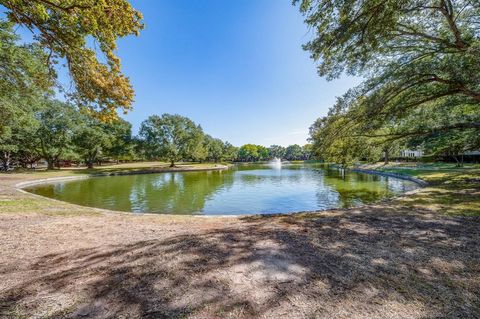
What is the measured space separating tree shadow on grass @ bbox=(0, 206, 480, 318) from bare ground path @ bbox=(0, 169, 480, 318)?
14mm

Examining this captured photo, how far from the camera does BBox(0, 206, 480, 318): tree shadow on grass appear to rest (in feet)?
7.11

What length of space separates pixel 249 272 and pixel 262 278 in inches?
8.7

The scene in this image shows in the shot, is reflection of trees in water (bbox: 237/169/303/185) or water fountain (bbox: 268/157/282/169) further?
water fountain (bbox: 268/157/282/169)

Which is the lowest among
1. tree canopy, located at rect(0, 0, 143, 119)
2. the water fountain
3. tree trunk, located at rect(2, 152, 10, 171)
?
the water fountain

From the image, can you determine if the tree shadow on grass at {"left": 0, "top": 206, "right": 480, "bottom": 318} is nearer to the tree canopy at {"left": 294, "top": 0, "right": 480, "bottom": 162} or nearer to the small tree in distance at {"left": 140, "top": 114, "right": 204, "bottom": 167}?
the tree canopy at {"left": 294, "top": 0, "right": 480, "bottom": 162}

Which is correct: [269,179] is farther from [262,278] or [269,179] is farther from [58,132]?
[58,132]

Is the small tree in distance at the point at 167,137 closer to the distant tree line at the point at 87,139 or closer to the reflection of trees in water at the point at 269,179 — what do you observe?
the distant tree line at the point at 87,139

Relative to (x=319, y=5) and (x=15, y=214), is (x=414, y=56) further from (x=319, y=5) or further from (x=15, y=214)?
(x=15, y=214)

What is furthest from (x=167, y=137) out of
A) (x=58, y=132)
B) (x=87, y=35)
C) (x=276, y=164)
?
(x=276, y=164)

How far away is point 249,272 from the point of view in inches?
112

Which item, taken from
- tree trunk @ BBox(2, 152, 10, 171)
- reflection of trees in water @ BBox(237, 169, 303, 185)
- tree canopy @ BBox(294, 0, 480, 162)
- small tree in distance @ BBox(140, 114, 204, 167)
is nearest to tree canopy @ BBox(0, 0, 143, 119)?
tree canopy @ BBox(294, 0, 480, 162)

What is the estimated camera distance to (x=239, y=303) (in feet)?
7.37

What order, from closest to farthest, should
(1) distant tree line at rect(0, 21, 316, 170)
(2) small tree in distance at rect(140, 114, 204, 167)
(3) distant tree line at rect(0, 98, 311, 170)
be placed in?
(1) distant tree line at rect(0, 21, 316, 170)
(3) distant tree line at rect(0, 98, 311, 170)
(2) small tree in distance at rect(140, 114, 204, 167)

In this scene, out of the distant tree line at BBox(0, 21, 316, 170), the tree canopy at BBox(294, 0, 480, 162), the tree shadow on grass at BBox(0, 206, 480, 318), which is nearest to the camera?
the tree shadow on grass at BBox(0, 206, 480, 318)
